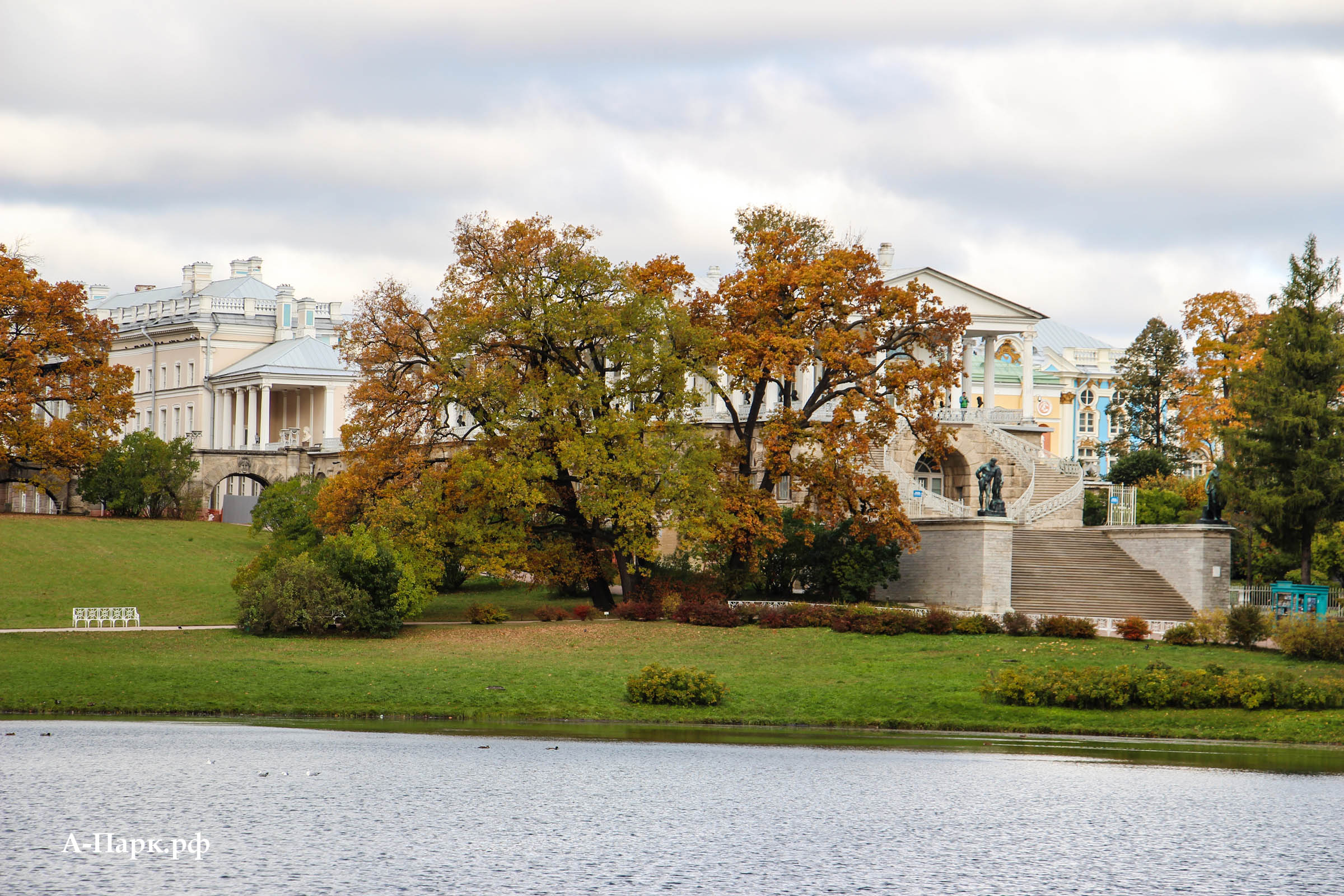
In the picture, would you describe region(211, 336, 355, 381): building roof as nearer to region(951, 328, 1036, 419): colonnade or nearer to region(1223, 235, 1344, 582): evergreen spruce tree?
region(951, 328, 1036, 419): colonnade

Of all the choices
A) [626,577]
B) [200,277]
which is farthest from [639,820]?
[200,277]

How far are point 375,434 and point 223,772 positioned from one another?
87.5 feet

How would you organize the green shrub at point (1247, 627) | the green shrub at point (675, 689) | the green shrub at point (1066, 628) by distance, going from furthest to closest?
the green shrub at point (1066, 628), the green shrub at point (1247, 627), the green shrub at point (675, 689)

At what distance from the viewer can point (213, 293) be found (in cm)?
9512

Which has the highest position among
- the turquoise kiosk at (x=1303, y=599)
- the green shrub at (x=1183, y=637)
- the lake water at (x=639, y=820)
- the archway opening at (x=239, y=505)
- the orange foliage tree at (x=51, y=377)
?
the orange foliage tree at (x=51, y=377)

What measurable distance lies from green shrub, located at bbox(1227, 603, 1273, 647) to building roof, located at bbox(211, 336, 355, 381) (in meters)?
62.3

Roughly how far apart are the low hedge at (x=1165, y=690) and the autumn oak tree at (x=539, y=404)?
1366 centimetres

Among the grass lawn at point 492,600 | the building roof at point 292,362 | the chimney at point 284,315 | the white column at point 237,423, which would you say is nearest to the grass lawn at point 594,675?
the grass lawn at point 492,600

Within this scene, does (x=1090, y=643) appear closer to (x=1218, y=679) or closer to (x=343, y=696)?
(x=1218, y=679)

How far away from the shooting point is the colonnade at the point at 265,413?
84.6 meters

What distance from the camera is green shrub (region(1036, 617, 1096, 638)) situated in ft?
109

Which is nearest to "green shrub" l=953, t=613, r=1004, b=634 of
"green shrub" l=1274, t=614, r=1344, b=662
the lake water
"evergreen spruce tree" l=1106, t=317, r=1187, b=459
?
"green shrub" l=1274, t=614, r=1344, b=662

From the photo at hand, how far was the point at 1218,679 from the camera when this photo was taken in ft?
79.1

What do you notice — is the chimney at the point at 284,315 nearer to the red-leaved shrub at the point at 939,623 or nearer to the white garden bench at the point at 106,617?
the white garden bench at the point at 106,617
